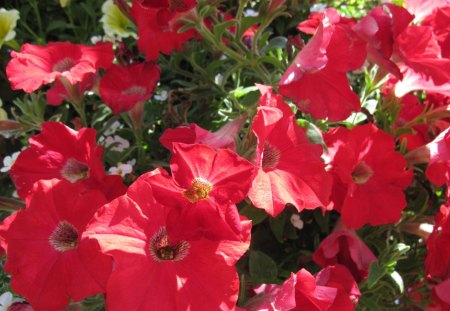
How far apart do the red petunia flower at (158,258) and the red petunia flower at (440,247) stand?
380 mm

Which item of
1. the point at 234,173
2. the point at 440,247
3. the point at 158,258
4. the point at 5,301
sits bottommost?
the point at 5,301

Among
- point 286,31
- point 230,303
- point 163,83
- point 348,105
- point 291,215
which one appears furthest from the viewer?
point 286,31

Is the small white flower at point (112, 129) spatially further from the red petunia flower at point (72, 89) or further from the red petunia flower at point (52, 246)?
the red petunia flower at point (52, 246)

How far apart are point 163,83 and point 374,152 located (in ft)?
1.94

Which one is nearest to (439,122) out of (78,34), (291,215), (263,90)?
(291,215)

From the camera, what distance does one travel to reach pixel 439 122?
1.05m

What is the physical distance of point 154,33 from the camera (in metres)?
1.03

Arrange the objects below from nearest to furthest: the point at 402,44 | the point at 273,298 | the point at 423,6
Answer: the point at 273,298
the point at 402,44
the point at 423,6

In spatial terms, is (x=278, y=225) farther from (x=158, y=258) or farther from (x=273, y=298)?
(x=158, y=258)

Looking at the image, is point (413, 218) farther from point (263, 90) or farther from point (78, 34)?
point (78, 34)

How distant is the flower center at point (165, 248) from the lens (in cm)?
68

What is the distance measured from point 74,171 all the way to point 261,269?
0.35 metres

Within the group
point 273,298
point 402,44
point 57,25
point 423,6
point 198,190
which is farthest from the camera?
point 57,25

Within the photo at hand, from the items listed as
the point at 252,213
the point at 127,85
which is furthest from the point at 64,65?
the point at 252,213
